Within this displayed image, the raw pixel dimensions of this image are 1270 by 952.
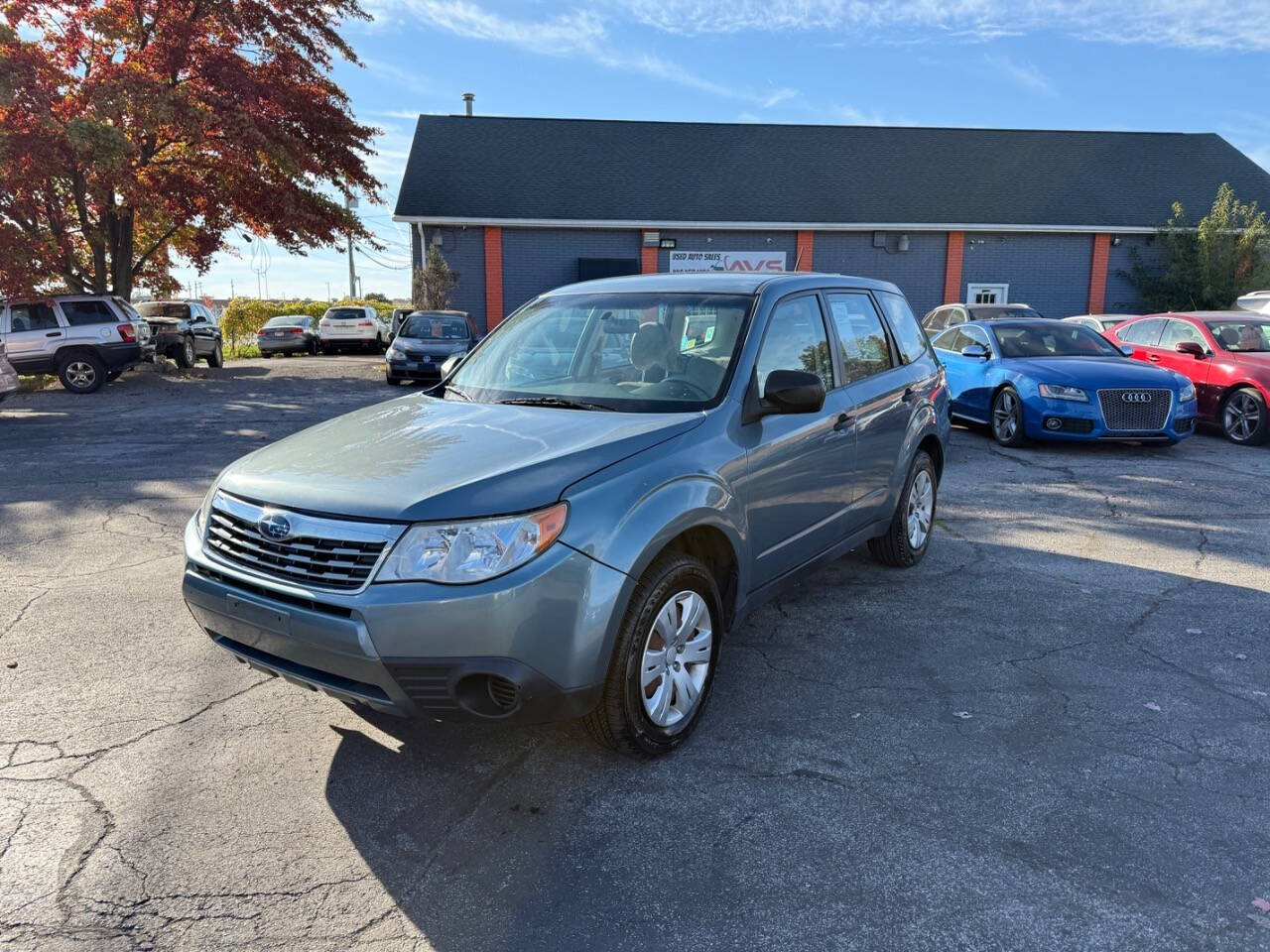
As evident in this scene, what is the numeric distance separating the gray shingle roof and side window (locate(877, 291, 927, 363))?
18608 millimetres

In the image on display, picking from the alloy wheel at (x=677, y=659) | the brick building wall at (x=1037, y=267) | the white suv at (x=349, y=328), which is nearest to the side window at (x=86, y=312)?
the white suv at (x=349, y=328)

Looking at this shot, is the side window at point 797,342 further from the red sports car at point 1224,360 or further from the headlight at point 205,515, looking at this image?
the red sports car at point 1224,360

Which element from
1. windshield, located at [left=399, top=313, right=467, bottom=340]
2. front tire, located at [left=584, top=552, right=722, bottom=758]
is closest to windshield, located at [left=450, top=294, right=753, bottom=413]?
front tire, located at [left=584, top=552, right=722, bottom=758]

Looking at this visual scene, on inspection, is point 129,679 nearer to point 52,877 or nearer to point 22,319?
point 52,877

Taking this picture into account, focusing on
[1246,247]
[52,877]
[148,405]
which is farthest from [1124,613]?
[1246,247]

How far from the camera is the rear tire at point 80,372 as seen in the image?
16422 millimetres

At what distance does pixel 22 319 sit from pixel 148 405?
4.19 m

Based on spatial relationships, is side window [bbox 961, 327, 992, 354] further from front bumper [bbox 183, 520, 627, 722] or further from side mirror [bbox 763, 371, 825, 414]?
front bumper [bbox 183, 520, 627, 722]

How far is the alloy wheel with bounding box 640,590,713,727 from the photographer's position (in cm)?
316

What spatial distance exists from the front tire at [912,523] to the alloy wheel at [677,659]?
7.06 feet

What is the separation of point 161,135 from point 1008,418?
17.5m

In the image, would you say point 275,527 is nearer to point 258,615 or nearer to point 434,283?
point 258,615

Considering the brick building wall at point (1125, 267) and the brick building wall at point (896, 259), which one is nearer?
the brick building wall at point (896, 259)

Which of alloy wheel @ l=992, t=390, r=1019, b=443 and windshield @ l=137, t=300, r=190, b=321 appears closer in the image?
alloy wheel @ l=992, t=390, r=1019, b=443
